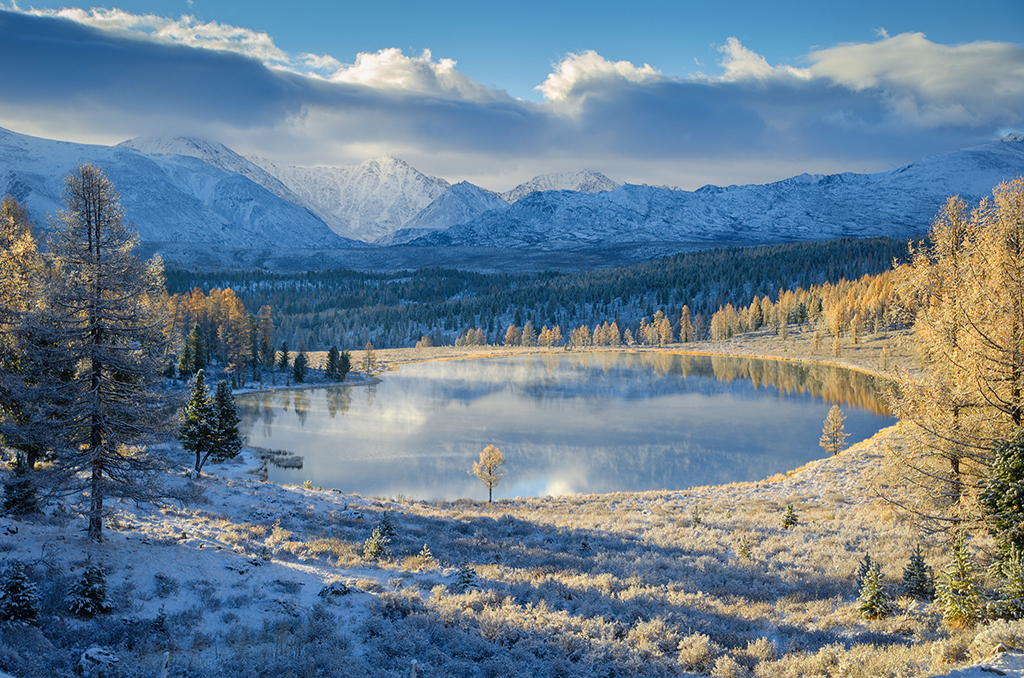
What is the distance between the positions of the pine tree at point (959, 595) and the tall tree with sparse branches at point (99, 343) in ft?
71.1

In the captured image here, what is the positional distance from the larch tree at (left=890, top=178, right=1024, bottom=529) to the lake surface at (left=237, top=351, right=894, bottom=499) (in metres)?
25.4

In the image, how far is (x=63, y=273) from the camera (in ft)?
56.7

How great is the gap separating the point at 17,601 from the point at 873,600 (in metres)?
19.4

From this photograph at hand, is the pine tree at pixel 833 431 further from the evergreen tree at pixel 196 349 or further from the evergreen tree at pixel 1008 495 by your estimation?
the evergreen tree at pixel 196 349

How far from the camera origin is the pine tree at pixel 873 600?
1348 cm

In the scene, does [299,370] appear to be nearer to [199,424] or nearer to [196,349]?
[196,349]

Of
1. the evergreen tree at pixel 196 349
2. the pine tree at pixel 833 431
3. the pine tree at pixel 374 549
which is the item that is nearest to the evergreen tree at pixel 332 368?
the evergreen tree at pixel 196 349

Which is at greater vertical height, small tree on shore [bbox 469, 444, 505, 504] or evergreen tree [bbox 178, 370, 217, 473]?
evergreen tree [bbox 178, 370, 217, 473]

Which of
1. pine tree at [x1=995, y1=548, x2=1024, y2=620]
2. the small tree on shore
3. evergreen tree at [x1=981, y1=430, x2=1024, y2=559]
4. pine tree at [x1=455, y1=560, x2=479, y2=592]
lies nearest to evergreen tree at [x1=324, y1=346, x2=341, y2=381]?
the small tree on shore

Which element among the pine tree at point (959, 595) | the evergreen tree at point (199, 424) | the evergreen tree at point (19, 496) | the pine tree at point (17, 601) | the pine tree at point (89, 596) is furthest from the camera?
the evergreen tree at point (199, 424)

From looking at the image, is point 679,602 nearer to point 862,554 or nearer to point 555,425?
point 862,554

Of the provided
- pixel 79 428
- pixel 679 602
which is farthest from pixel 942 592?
pixel 79 428

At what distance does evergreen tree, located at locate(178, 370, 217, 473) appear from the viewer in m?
37.7

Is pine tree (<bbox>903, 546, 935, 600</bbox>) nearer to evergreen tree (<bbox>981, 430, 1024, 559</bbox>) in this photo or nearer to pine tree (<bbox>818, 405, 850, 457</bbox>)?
evergreen tree (<bbox>981, 430, 1024, 559</bbox>)
